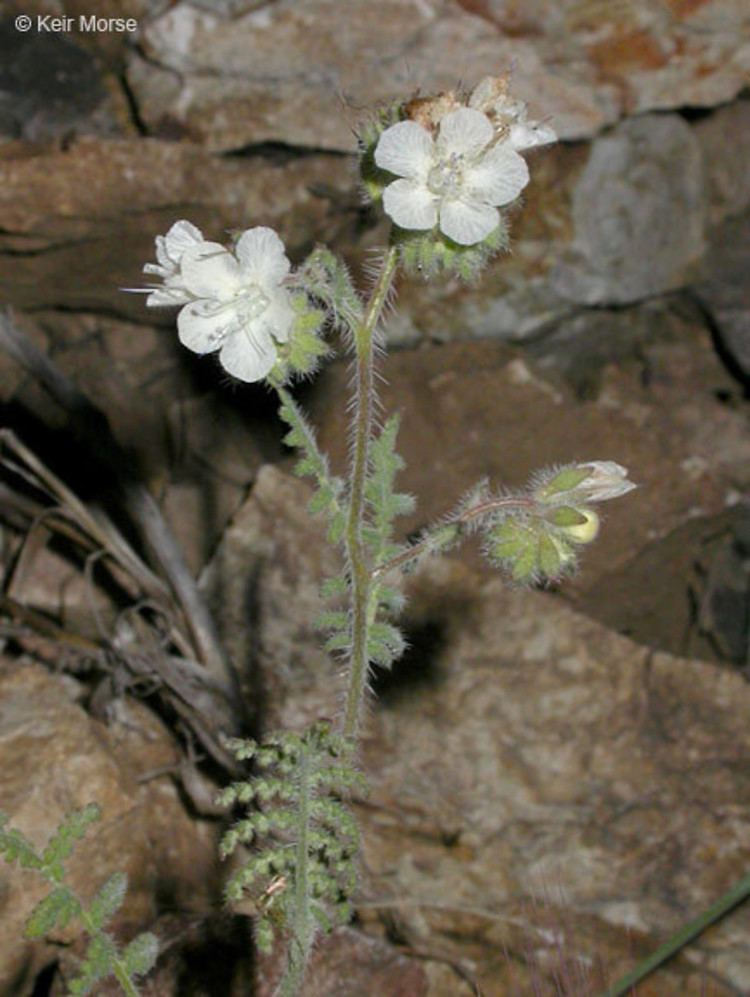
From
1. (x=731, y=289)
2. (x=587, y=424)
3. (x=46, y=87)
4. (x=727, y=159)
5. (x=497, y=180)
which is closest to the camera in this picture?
(x=497, y=180)

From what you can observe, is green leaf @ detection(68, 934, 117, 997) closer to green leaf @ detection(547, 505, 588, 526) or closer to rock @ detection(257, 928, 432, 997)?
rock @ detection(257, 928, 432, 997)

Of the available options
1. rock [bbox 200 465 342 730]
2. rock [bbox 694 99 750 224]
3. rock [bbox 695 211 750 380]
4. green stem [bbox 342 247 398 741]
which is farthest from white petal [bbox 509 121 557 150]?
rock [bbox 694 99 750 224]

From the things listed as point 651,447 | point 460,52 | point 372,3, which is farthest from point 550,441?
point 372,3

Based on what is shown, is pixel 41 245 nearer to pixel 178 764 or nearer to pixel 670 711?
pixel 178 764

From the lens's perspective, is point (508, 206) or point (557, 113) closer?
point (508, 206)

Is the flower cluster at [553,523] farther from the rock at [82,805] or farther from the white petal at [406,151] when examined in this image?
the rock at [82,805]

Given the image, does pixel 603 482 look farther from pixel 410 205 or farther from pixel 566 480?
pixel 410 205

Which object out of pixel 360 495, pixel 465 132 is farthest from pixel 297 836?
pixel 465 132
